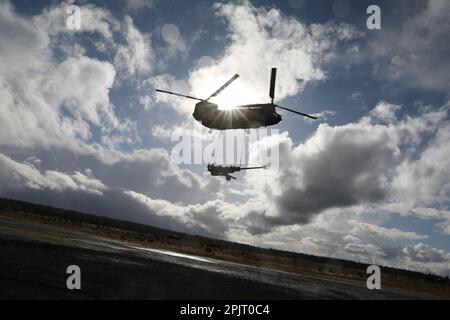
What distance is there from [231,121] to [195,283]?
1380cm

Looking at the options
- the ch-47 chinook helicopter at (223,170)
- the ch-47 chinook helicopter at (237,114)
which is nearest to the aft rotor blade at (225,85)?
the ch-47 chinook helicopter at (237,114)

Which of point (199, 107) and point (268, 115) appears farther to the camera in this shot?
point (199, 107)

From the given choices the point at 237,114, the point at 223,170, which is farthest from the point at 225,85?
the point at 223,170

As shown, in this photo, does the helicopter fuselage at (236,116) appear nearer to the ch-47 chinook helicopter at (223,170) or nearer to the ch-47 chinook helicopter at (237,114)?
the ch-47 chinook helicopter at (237,114)

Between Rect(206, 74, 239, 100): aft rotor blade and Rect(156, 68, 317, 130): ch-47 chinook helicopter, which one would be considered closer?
Rect(156, 68, 317, 130): ch-47 chinook helicopter

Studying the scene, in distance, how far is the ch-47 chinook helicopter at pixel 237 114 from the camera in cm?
2392

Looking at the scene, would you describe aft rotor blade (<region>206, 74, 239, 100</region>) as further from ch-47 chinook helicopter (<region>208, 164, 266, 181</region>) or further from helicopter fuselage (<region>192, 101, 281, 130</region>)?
ch-47 chinook helicopter (<region>208, 164, 266, 181</region>)

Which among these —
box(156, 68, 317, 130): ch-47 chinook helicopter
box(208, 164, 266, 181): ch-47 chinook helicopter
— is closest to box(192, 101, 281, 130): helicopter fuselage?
box(156, 68, 317, 130): ch-47 chinook helicopter

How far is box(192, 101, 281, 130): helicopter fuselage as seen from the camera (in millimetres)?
23922

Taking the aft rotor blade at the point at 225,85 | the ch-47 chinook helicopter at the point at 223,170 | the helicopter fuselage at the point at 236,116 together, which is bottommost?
the ch-47 chinook helicopter at the point at 223,170

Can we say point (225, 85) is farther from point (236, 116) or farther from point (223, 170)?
point (223, 170)
